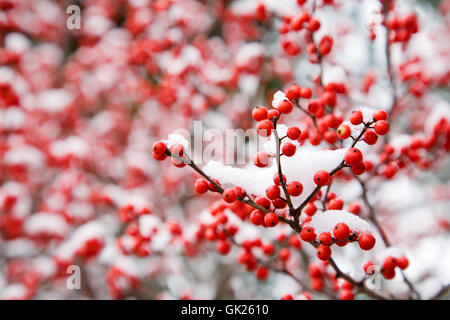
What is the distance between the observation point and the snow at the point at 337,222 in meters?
0.99

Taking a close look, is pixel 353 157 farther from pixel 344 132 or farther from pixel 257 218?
pixel 257 218

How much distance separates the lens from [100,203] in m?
3.21

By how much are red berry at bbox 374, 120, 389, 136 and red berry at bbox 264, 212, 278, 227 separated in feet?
1.15

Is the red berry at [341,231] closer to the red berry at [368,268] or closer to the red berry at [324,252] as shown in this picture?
the red berry at [324,252]

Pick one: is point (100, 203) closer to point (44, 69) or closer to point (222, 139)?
point (222, 139)

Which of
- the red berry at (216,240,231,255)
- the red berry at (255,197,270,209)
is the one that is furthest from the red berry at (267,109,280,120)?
the red berry at (216,240,231,255)

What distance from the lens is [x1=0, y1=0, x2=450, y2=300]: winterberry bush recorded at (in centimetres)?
107

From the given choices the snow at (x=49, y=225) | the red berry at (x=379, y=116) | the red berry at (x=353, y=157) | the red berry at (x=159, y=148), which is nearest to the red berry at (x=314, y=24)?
the red berry at (x=379, y=116)

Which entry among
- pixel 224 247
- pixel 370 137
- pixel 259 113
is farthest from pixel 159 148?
pixel 224 247

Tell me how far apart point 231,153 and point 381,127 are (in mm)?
1606

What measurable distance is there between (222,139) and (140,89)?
1.69 meters

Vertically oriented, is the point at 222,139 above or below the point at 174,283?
above

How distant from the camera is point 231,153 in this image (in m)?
2.51
